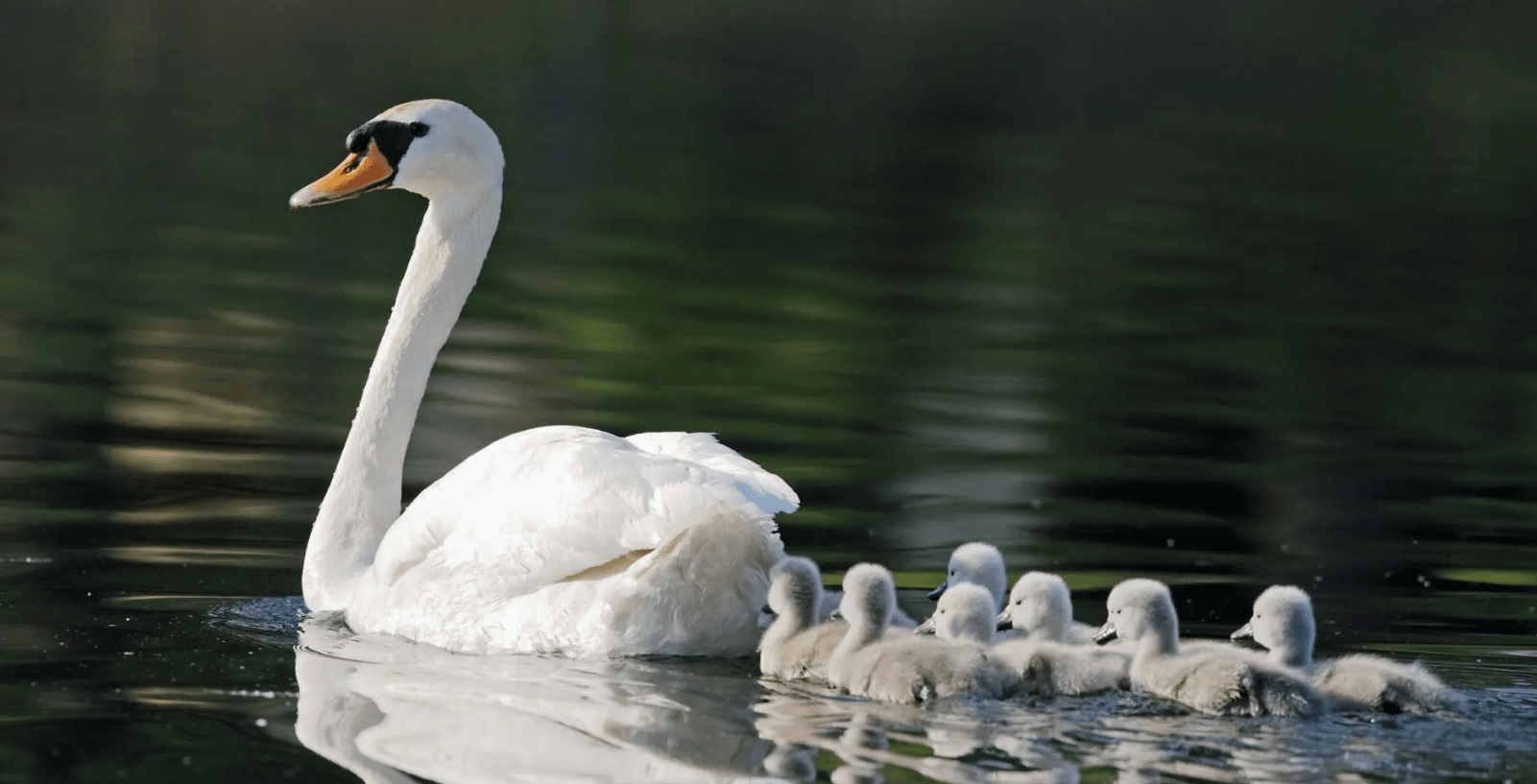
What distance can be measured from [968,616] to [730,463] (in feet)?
3.32

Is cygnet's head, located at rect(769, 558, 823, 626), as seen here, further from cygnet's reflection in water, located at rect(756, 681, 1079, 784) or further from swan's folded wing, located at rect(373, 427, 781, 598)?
cygnet's reflection in water, located at rect(756, 681, 1079, 784)

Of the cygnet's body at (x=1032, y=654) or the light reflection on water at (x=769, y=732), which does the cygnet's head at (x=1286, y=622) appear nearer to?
the light reflection on water at (x=769, y=732)

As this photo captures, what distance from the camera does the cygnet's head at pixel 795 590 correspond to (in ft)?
25.9

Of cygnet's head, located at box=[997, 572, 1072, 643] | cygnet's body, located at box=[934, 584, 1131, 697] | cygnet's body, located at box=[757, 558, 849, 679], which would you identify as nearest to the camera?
cygnet's body, located at box=[934, 584, 1131, 697]

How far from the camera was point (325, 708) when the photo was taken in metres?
7.27

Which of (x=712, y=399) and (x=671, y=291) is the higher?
(x=671, y=291)

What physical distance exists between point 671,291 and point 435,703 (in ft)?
39.0

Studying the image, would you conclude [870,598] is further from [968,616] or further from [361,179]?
[361,179]

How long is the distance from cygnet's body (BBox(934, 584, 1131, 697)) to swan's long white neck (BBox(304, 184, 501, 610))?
8.07 feet

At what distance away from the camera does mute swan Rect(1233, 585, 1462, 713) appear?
732cm

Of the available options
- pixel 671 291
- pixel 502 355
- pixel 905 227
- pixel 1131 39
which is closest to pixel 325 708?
pixel 502 355

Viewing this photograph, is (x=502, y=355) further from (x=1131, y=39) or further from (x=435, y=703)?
(x=1131, y=39)

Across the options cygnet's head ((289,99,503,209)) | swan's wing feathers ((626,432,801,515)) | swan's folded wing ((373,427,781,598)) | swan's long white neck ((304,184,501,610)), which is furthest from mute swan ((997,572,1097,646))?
cygnet's head ((289,99,503,209))

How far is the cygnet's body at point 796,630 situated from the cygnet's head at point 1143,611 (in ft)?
3.01
